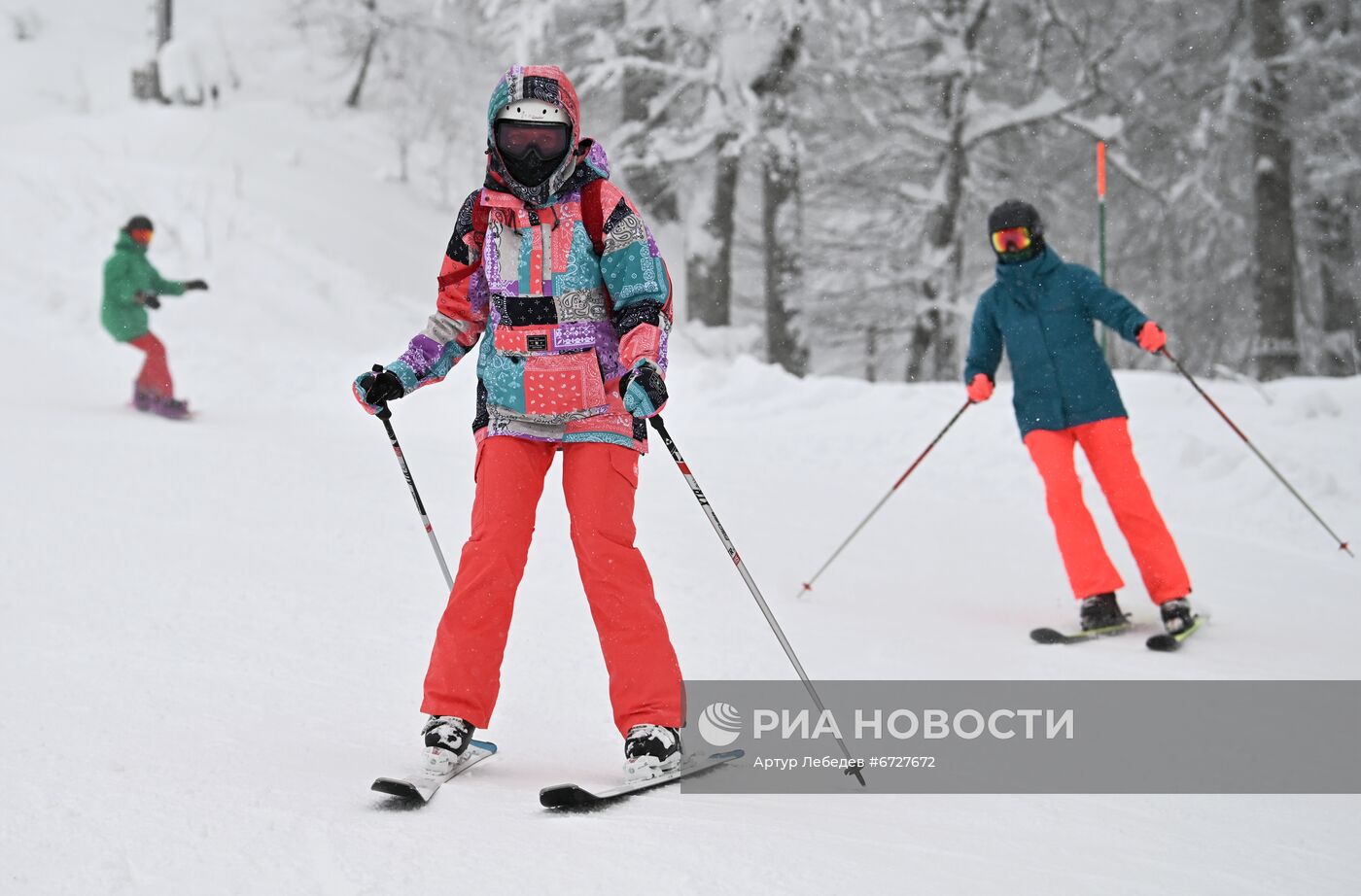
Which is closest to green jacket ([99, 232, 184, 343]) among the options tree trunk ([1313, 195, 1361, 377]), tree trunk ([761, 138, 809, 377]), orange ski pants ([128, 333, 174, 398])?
orange ski pants ([128, 333, 174, 398])

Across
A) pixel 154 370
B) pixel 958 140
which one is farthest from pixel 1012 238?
pixel 958 140

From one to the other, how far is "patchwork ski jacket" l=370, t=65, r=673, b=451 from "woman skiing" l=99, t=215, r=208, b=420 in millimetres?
7153

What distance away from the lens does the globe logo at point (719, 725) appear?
12.2ft

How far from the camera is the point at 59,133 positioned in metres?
17.8

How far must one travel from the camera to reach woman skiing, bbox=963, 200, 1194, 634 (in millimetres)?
5398

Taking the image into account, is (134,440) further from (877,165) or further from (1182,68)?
(1182,68)

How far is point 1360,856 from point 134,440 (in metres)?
7.65

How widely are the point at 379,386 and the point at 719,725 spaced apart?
143 centimetres

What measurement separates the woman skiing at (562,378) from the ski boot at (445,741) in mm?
69

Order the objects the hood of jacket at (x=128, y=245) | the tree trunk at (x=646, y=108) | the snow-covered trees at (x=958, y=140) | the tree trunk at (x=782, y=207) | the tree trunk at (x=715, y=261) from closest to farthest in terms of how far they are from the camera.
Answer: the hood of jacket at (x=128, y=245) < the snow-covered trees at (x=958, y=140) < the tree trunk at (x=782, y=207) < the tree trunk at (x=646, y=108) < the tree trunk at (x=715, y=261)

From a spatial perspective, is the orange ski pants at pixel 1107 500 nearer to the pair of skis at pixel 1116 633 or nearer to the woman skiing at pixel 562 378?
the pair of skis at pixel 1116 633

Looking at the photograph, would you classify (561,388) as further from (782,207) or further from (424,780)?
(782,207)

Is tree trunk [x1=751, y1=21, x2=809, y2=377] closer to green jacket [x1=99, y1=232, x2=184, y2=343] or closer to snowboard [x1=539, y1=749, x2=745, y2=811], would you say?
green jacket [x1=99, y1=232, x2=184, y2=343]

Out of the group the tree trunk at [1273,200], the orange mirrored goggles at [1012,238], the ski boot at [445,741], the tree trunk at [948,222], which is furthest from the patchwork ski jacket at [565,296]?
the tree trunk at [948,222]
